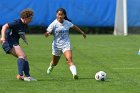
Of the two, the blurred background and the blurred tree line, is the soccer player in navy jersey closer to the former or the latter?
the blurred background

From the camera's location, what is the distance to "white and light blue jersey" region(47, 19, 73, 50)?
14.8 metres

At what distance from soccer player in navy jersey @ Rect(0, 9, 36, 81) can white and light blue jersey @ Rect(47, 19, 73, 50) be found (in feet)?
3.97

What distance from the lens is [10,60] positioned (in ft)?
64.4

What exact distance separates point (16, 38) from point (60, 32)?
1.45 meters

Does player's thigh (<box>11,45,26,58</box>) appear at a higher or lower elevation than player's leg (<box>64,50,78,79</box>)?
higher

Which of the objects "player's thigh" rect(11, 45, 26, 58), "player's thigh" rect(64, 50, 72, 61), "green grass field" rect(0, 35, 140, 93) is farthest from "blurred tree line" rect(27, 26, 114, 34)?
"player's thigh" rect(11, 45, 26, 58)

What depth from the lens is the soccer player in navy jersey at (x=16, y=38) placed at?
1345 centimetres

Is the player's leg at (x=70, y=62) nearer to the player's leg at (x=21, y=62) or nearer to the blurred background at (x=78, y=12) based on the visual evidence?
the player's leg at (x=21, y=62)

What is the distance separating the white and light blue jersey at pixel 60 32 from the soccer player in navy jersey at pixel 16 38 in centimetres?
121

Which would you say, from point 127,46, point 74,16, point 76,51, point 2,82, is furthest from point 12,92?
point 74,16

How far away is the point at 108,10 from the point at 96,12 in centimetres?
79

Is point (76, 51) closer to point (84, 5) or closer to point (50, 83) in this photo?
point (50, 83)

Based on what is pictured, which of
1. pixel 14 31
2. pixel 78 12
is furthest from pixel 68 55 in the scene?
pixel 78 12

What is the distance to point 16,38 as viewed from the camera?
13766 millimetres
